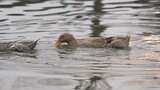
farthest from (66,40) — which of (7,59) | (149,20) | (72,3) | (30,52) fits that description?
(72,3)

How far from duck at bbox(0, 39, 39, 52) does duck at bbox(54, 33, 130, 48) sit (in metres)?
0.56

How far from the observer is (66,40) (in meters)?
13.5

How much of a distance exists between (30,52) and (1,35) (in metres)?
1.72

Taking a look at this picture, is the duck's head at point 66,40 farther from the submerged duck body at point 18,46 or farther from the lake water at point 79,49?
the submerged duck body at point 18,46

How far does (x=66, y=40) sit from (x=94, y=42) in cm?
64

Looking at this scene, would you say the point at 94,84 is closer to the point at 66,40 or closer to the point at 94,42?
the point at 94,42

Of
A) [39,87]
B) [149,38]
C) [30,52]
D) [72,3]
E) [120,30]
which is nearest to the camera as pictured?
[39,87]

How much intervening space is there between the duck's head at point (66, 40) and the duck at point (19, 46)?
1.81 ft

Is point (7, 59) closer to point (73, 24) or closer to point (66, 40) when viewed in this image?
point (66, 40)

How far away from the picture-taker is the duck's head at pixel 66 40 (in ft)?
44.1

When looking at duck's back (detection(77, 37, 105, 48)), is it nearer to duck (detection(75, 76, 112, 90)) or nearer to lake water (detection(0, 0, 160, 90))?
lake water (detection(0, 0, 160, 90))

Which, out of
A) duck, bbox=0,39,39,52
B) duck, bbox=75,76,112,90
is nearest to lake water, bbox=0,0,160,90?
duck, bbox=75,76,112,90

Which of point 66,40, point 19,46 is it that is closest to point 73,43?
point 66,40

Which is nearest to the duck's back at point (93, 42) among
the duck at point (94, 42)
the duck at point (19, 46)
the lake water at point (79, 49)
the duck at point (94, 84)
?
the duck at point (94, 42)
